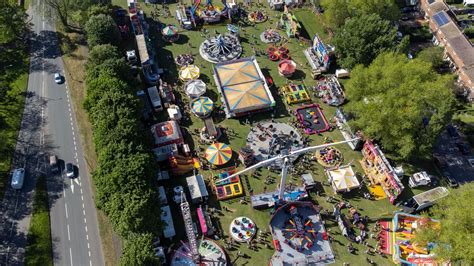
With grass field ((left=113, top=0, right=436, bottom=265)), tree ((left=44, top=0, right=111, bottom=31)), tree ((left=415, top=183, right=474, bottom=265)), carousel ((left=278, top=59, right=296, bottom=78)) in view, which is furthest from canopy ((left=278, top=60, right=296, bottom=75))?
tree ((left=44, top=0, right=111, bottom=31))

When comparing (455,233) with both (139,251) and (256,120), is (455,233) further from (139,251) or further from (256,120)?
(139,251)

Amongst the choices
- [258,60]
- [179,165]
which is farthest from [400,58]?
[179,165]

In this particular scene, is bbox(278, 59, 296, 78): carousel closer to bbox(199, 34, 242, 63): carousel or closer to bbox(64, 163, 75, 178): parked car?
bbox(199, 34, 242, 63): carousel

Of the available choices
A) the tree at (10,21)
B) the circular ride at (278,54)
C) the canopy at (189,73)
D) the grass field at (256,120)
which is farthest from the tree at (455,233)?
the tree at (10,21)

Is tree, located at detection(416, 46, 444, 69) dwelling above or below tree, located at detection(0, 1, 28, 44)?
below

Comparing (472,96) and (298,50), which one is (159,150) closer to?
(298,50)

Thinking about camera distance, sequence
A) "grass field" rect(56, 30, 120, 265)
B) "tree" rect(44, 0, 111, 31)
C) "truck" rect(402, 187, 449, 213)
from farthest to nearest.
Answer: "tree" rect(44, 0, 111, 31) < "truck" rect(402, 187, 449, 213) < "grass field" rect(56, 30, 120, 265)
